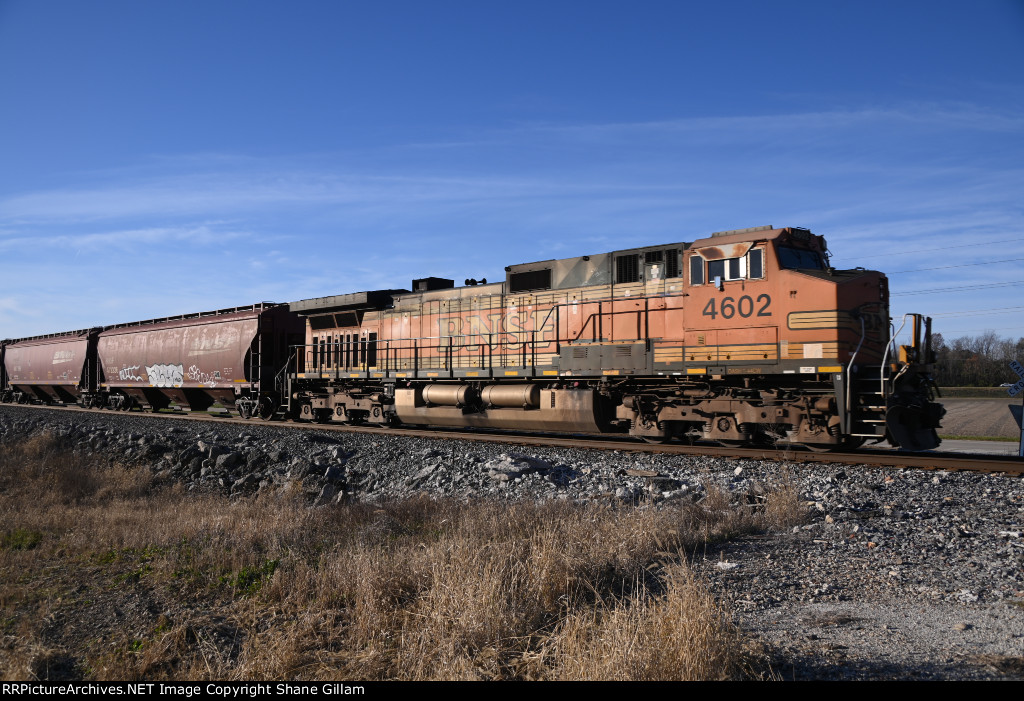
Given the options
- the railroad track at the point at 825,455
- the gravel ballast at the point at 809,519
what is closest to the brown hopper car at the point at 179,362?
the gravel ballast at the point at 809,519

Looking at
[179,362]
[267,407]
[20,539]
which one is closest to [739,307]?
[20,539]

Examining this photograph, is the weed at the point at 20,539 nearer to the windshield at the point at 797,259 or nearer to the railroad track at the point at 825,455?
the railroad track at the point at 825,455

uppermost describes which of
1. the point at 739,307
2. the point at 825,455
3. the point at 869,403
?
the point at 739,307

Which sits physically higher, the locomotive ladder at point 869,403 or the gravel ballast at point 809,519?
the locomotive ladder at point 869,403

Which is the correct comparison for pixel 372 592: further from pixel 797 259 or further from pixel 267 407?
pixel 267 407

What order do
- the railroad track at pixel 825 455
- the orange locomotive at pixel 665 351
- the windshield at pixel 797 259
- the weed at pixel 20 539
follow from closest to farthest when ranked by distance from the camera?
the weed at pixel 20 539 < the railroad track at pixel 825 455 < the orange locomotive at pixel 665 351 < the windshield at pixel 797 259

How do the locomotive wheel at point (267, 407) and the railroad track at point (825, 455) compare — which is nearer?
the railroad track at point (825, 455)

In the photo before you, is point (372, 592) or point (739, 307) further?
point (739, 307)

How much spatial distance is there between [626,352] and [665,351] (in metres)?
0.96

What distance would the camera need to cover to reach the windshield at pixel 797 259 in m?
12.4

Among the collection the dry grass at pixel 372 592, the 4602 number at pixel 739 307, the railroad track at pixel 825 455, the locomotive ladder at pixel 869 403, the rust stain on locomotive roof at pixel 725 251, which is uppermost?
the rust stain on locomotive roof at pixel 725 251

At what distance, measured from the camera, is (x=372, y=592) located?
16.3 ft

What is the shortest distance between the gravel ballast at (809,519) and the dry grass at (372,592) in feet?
1.81

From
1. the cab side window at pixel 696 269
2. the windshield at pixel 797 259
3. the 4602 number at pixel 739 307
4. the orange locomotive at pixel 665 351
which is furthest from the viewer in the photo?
the cab side window at pixel 696 269
